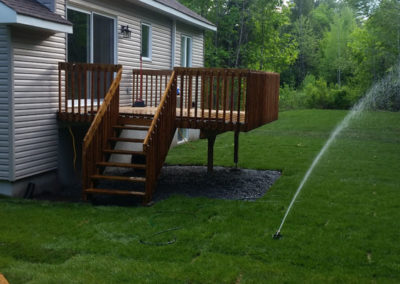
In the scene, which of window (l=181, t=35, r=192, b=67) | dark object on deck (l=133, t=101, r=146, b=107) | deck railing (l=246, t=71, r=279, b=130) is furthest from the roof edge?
window (l=181, t=35, r=192, b=67)

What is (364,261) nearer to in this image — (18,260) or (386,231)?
(386,231)

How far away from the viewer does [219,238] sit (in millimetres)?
6164

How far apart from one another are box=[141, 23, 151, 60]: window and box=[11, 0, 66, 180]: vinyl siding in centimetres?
399

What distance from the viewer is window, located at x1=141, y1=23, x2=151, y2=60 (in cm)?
1313

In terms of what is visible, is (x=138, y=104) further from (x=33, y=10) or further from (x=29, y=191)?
(x=33, y=10)

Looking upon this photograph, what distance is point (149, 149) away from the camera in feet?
A: 26.0

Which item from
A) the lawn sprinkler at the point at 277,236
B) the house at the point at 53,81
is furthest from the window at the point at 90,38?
the lawn sprinkler at the point at 277,236

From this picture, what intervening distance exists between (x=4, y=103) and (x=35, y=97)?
2.06ft

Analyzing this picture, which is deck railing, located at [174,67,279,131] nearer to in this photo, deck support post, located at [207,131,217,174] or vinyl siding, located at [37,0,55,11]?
deck support post, located at [207,131,217,174]

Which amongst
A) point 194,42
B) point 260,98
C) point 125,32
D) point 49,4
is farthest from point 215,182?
point 194,42

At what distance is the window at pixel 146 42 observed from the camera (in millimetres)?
13133

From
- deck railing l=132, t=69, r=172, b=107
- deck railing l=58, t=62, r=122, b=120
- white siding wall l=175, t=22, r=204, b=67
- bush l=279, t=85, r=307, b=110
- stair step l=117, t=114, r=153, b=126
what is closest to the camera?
deck railing l=58, t=62, r=122, b=120

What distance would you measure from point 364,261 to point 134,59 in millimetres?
8263

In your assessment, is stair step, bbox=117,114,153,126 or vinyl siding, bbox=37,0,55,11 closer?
vinyl siding, bbox=37,0,55,11
